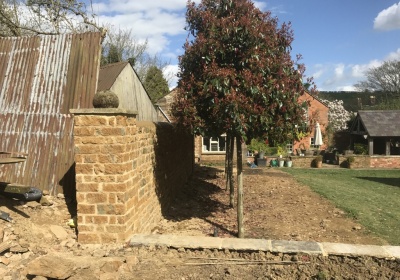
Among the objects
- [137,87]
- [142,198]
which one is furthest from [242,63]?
[137,87]

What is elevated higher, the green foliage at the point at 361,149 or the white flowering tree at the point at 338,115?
the white flowering tree at the point at 338,115

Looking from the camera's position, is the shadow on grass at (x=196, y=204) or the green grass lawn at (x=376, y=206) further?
the shadow on grass at (x=196, y=204)

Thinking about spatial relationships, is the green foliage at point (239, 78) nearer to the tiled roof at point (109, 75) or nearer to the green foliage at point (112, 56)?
the tiled roof at point (109, 75)

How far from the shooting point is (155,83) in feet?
85.5

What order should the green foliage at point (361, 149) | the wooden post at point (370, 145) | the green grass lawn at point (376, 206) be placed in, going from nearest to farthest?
1. the green grass lawn at point (376, 206)
2. the wooden post at point (370, 145)
3. the green foliage at point (361, 149)

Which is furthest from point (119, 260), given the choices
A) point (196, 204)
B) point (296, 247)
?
point (196, 204)

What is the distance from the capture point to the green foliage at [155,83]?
84.4 feet

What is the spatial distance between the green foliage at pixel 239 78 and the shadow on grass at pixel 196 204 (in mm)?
2398

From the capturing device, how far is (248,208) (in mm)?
8430

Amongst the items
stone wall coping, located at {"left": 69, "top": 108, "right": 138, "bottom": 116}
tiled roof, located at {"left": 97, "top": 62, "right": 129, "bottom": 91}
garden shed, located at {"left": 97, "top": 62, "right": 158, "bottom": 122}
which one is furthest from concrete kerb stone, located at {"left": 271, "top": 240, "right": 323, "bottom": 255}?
tiled roof, located at {"left": 97, "top": 62, "right": 129, "bottom": 91}

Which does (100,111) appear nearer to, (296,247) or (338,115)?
(296,247)

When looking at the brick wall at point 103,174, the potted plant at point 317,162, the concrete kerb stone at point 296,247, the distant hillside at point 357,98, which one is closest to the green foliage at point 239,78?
the brick wall at point 103,174

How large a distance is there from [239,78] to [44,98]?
3.44m

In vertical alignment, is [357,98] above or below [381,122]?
above
